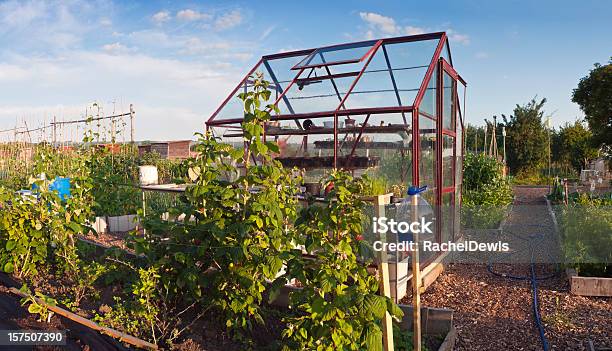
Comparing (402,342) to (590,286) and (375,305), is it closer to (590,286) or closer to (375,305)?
(375,305)

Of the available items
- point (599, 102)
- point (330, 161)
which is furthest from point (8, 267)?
point (599, 102)

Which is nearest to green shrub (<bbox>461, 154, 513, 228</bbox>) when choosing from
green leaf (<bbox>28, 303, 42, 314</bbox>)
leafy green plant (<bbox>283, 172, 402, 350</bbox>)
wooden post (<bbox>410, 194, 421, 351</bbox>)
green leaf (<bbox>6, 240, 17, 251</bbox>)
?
wooden post (<bbox>410, 194, 421, 351</bbox>)

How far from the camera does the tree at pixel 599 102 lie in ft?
64.0

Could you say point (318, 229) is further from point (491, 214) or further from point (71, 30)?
point (491, 214)

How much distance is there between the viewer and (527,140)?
72.0 ft

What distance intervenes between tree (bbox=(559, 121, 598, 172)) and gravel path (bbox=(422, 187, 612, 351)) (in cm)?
1921

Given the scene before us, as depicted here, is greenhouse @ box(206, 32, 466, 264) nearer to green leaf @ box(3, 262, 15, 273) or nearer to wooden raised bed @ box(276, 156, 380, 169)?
wooden raised bed @ box(276, 156, 380, 169)

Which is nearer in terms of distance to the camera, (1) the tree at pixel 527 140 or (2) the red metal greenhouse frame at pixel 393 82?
(2) the red metal greenhouse frame at pixel 393 82

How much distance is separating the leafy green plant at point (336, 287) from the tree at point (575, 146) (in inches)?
958

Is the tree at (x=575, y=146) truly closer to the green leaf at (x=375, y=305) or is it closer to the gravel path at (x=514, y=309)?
the gravel path at (x=514, y=309)

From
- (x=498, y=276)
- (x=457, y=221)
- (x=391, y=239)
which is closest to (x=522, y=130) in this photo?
(x=457, y=221)

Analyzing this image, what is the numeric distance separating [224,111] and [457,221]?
4131mm

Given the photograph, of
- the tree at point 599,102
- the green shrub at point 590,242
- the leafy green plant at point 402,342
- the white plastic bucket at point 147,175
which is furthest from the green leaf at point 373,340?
the tree at point 599,102

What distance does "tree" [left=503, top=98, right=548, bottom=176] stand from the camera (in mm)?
21989
